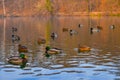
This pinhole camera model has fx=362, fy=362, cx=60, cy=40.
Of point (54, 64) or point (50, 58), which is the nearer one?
point (54, 64)

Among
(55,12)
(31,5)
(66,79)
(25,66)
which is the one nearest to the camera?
(66,79)

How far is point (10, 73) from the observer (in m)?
24.8

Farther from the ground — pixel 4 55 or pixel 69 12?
pixel 69 12

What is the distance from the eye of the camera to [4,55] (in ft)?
110

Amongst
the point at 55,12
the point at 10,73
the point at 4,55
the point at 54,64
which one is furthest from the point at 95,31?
the point at 55,12

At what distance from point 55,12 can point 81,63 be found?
10068 cm

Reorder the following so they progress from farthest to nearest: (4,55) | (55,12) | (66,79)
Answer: (55,12) < (4,55) < (66,79)

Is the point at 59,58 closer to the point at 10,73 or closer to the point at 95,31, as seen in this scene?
the point at 10,73

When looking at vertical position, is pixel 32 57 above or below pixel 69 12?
below

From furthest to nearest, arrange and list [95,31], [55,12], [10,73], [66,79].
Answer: [55,12]
[95,31]
[10,73]
[66,79]

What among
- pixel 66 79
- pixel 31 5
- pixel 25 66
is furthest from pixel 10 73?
pixel 31 5

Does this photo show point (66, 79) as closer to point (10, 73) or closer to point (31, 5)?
point (10, 73)

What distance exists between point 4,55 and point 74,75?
452 inches

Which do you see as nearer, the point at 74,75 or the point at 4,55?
the point at 74,75
